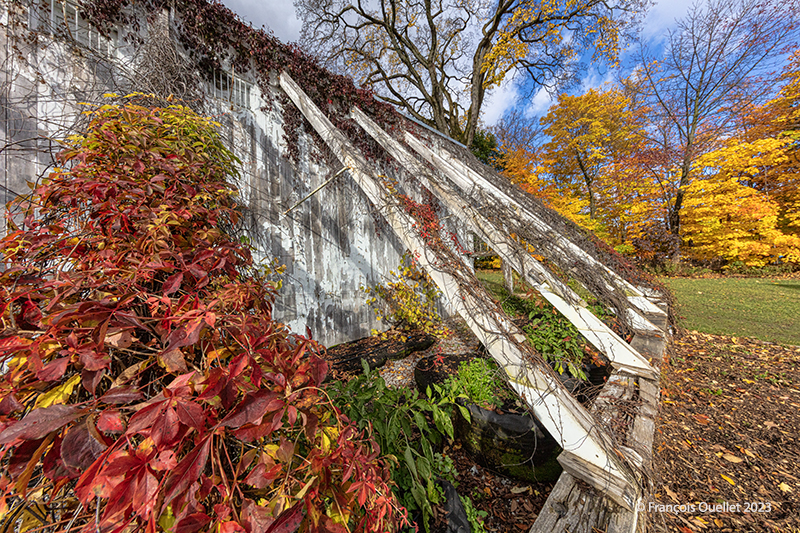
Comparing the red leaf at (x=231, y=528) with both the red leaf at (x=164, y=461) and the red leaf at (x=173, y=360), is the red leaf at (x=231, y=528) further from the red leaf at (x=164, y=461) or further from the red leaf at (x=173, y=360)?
the red leaf at (x=173, y=360)

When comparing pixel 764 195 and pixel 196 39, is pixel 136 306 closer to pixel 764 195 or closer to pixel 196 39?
pixel 196 39

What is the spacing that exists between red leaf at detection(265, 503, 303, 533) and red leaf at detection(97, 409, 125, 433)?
285 millimetres

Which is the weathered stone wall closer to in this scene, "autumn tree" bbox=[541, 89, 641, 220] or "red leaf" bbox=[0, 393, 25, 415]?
"red leaf" bbox=[0, 393, 25, 415]

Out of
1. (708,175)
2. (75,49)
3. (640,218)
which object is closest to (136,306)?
(75,49)

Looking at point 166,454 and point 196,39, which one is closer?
point 166,454

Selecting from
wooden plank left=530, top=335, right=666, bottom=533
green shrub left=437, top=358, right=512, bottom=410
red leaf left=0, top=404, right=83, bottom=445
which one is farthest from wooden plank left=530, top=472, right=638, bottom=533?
red leaf left=0, top=404, right=83, bottom=445

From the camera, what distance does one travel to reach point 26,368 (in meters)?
0.48

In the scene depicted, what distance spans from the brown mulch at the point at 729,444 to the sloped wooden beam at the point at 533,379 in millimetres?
368

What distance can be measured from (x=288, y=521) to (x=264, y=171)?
11.2 ft

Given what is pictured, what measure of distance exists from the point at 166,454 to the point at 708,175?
1733 cm

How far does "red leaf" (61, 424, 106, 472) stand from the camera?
0.40 m

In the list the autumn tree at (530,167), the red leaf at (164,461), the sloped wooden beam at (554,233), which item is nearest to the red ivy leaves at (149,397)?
the red leaf at (164,461)

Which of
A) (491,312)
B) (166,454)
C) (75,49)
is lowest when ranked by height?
(491,312)

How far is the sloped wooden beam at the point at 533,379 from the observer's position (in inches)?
52.9
